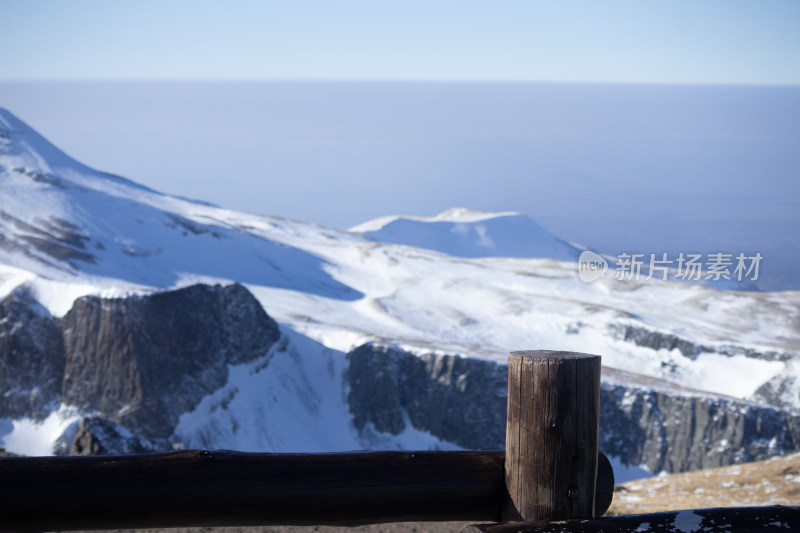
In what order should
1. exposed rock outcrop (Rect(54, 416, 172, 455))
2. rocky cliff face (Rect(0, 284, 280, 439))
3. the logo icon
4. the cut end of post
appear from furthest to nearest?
the logo icon
rocky cliff face (Rect(0, 284, 280, 439))
exposed rock outcrop (Rect(54, 416, 172, 455))
the cut end of post

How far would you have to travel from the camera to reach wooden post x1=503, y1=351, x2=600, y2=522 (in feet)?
15.5

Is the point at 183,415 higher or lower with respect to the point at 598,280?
lower

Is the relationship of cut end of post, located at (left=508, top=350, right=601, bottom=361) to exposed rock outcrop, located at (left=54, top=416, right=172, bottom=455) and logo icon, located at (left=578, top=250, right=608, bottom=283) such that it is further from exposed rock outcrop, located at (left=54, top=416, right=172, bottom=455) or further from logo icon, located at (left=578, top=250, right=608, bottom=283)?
logo icon, located at (left=578, top=250, right=608, bottom=283)

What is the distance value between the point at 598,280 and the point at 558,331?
22682 mm

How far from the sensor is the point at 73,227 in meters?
104

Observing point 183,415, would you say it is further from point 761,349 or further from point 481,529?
point 481,529

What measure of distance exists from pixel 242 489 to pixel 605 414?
80.0m

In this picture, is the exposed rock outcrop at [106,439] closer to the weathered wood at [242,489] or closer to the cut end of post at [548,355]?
the weathered wood at [242,489]

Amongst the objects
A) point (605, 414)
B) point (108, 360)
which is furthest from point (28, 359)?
point (605, 414)

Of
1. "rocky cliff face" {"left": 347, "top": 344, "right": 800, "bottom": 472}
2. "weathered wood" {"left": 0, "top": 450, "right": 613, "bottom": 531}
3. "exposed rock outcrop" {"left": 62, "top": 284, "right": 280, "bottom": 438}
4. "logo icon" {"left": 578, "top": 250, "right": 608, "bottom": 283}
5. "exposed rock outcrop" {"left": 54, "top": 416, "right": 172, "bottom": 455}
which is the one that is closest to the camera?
"weathered wood" {"left": 0, "top": 450, "right": 613, "bottom": 531}

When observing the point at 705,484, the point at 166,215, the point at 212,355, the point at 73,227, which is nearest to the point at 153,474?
the point at 705,484

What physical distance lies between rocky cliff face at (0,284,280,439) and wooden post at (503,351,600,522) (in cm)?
8125

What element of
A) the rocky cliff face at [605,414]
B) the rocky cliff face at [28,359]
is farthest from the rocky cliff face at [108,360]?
the rocky cliff face at [605,414]

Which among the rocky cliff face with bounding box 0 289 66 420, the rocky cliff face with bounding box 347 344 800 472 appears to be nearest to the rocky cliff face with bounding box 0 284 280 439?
the rocky cliff face with bounding box 0 289 66 420
